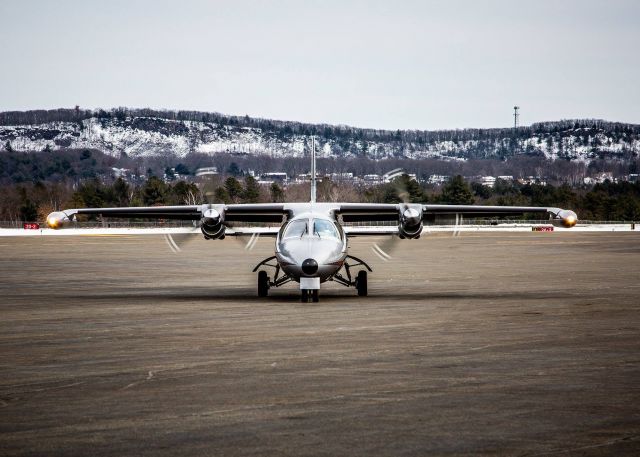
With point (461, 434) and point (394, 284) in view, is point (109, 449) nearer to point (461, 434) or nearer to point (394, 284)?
point (461, 434)

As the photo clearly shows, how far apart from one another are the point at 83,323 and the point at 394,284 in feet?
49.1

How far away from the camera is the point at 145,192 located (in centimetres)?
17800

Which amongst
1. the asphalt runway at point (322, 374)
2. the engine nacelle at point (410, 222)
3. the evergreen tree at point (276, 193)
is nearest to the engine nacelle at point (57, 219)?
the asphalt runway at point (322, 374)

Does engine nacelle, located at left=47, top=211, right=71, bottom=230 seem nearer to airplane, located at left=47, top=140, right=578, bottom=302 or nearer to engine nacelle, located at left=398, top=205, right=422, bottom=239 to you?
airplane, located at left=47, top=140, right=578, bottom=302

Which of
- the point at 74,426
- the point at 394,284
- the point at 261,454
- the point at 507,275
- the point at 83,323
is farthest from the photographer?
the point at 507,275

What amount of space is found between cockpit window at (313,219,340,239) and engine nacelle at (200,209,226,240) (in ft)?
9.59

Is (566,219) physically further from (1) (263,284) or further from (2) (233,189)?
(2) (233,189)

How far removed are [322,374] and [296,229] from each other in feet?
40.8

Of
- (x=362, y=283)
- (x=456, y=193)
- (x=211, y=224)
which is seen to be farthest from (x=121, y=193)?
(x=362, y=283)

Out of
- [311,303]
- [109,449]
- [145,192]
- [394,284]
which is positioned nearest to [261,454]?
Answer: [109,449]

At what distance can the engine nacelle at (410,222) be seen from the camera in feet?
88.6

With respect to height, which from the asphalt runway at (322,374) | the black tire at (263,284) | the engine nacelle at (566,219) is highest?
the engine nacelle at (566,219)

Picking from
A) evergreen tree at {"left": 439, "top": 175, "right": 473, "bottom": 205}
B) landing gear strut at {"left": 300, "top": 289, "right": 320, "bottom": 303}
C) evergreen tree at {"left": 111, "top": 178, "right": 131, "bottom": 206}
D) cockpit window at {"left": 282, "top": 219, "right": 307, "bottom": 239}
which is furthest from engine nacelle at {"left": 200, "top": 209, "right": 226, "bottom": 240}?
evergreen tree at {"left": 111, "top": 178, "right": 131, "bottom": 206}

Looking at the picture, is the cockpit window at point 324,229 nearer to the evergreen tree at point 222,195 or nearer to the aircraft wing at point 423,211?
the aircraft wing at point 423,211
